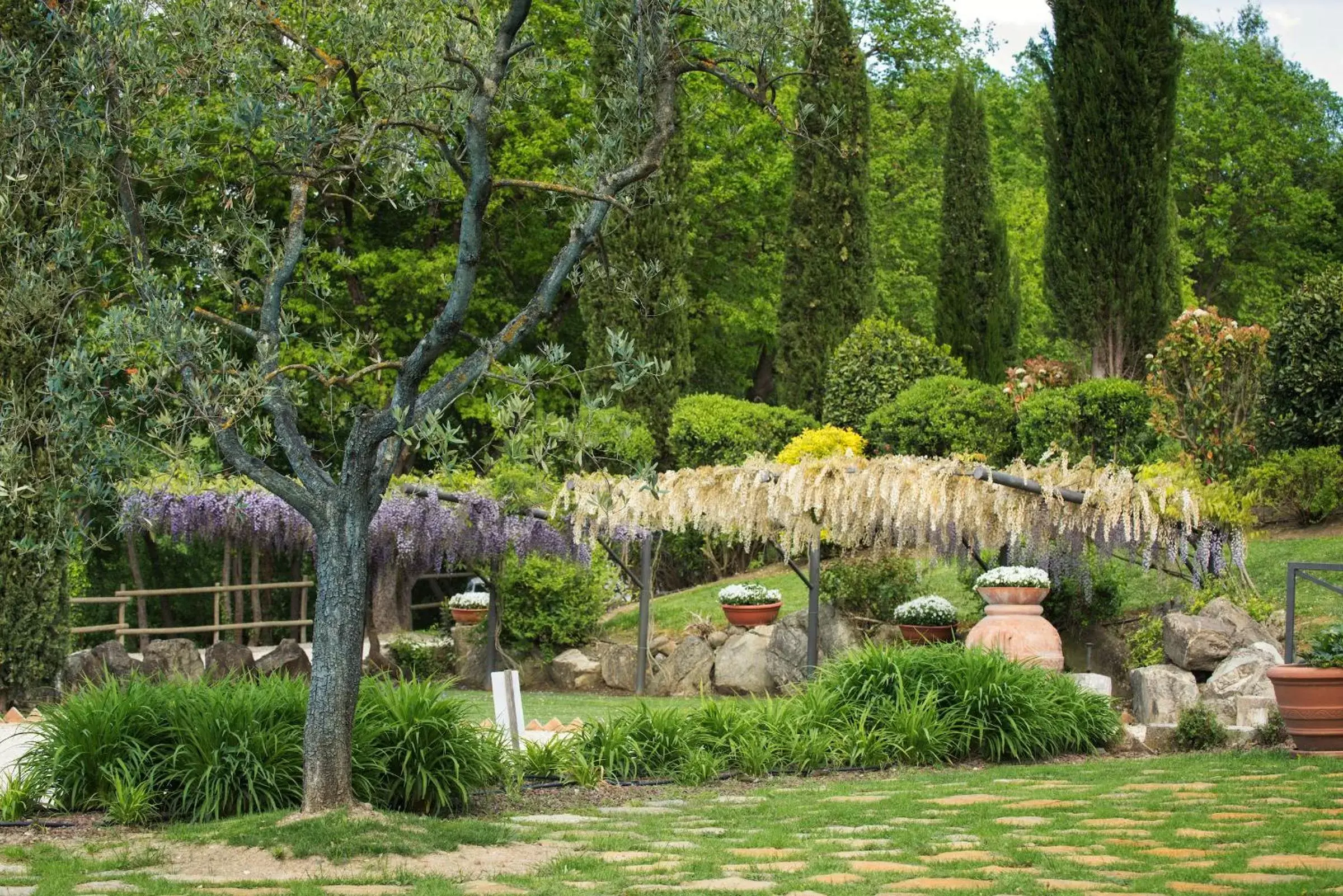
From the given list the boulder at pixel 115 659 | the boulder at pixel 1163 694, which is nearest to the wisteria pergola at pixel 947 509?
the boulder at pixel 1163 694

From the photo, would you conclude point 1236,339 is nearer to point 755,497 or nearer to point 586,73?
point 755,497

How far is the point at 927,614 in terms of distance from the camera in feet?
43.0

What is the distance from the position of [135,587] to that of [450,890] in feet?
54.5

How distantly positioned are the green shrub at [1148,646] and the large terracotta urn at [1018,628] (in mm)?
805

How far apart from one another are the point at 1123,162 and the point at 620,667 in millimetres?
8518

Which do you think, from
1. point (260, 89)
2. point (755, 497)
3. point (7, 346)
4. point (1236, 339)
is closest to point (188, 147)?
point (260, 89)

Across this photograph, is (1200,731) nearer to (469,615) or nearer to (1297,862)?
(1297,862)

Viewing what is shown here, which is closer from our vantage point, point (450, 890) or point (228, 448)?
point (450, 890)

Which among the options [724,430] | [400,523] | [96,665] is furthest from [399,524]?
[96,665]

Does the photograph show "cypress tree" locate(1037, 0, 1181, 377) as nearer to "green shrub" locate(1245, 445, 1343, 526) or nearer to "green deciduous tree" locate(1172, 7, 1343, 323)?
"green shrub" locate(1245, 445, 1343, 526)

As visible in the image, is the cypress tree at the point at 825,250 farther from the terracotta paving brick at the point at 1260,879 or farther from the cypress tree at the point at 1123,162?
the terracotta paving brick at the point at 1260,879

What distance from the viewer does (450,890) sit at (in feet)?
→ 16.3

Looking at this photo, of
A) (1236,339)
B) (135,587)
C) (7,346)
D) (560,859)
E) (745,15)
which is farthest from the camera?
(135,587)

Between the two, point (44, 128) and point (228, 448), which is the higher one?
point (44, 128)
